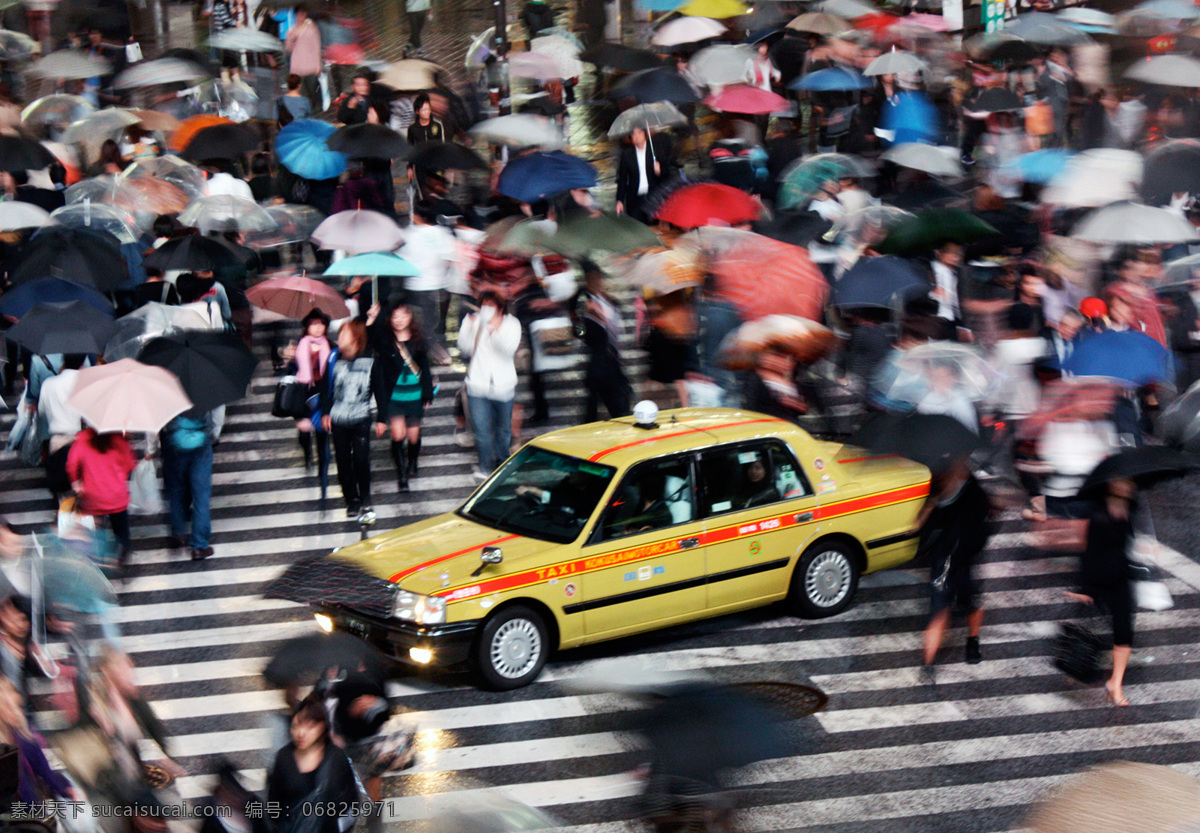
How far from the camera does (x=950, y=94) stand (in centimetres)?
2256

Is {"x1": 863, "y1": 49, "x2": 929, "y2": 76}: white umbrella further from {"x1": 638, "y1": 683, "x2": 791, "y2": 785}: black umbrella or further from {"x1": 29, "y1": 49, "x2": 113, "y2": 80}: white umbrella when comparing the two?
{"x1": 638, "y1": 683, "x2": 791, "y2": 785}: black umbrella

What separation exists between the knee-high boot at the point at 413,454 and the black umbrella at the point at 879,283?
4.10 m

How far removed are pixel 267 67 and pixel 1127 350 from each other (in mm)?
17637

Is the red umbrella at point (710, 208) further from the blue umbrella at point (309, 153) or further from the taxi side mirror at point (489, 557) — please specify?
the taxi side mirror at point (489, 557)

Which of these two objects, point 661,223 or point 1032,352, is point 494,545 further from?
point 661,223

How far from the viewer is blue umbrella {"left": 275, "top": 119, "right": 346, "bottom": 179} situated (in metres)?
16.8

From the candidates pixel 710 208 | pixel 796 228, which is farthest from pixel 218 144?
pixel 796 228

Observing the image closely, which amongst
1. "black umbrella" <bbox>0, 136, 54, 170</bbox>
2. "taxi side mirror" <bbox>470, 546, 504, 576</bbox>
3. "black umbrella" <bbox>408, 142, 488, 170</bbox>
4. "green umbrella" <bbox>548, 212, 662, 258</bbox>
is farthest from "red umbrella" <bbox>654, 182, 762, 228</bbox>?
"black umbrella" <bbox>0, 136, 54, 170</bbox>

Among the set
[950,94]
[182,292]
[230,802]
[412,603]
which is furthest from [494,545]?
[950,94]

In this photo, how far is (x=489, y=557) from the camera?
31.4 ft

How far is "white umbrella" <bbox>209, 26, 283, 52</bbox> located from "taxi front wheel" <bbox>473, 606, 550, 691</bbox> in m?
14.4

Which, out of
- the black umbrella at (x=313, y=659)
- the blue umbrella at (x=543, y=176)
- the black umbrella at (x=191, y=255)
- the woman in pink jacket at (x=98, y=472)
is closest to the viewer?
the black umbrella at (x=313, y=659)

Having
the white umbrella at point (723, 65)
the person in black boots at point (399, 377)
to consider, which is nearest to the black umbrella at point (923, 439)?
the person in black boots at point (399, 377)

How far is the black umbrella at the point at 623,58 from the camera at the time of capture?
20.5 m
